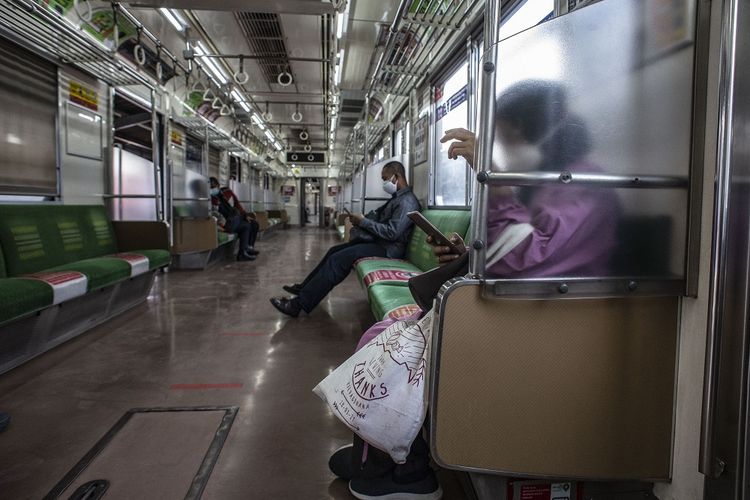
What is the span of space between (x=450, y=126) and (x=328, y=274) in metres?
2.08

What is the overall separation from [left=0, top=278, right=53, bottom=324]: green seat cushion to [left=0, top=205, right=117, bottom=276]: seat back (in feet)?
2.43

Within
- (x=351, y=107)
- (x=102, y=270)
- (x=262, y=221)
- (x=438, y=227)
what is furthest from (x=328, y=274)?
(x=262, y=221)

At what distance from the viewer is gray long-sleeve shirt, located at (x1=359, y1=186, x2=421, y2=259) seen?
4164 mm

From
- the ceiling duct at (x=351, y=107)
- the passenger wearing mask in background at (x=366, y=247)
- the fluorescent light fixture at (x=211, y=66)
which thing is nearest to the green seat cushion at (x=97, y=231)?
the passenger wearing mask in background at (x=366, y=247)

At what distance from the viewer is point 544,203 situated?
3.92ft

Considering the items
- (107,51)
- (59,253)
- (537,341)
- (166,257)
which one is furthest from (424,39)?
(537,341)

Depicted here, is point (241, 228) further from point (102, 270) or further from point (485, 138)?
point (485, 138)

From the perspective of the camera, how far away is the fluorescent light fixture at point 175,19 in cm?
553

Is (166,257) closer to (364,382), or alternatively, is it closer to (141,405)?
(141,405)

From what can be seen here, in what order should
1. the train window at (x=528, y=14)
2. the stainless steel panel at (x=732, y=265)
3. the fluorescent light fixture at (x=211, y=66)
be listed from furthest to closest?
the fluorescent light fixture at (x=211, y=66)
the train window at (x=528, y=14)
the stainless steel panel at (x=732, y=265)

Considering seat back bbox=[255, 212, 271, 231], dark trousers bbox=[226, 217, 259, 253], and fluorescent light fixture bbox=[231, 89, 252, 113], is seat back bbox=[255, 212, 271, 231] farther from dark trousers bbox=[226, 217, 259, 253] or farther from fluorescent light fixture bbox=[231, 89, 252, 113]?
dark trousers bbox=[226, 217, 259, 253]

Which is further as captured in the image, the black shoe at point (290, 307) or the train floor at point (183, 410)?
the black shoe at point (290, 307)

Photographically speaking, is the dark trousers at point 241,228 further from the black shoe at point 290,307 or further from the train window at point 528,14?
the train window at point 528,14

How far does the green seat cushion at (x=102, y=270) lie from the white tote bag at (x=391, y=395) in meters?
2.77
